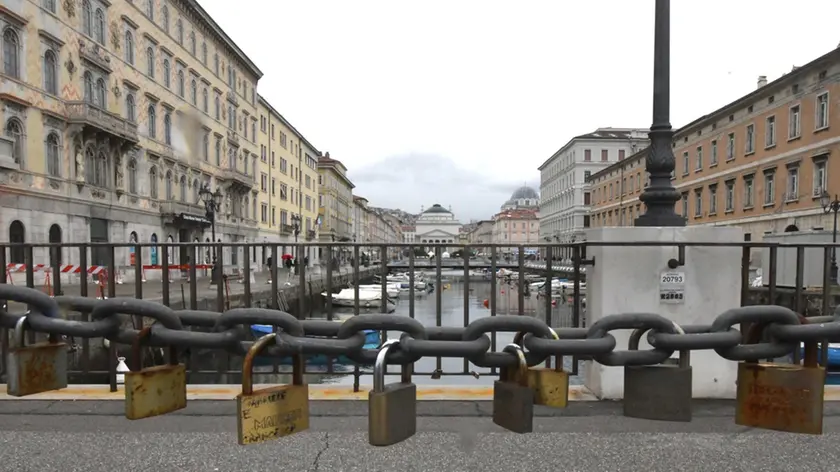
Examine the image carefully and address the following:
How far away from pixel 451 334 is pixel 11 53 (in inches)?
1070

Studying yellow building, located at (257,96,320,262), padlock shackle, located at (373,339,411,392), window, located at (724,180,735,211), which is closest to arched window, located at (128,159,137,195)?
yellow building, located at (257,96,320,262)

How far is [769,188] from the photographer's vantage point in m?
35.0

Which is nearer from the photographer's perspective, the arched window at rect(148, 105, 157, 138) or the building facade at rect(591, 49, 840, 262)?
the building facade at rect(591, 49, 840, 262)

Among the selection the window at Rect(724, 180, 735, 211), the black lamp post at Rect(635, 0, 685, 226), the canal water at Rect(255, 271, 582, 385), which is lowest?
the canal water at Rect(255, 271, 582, 385)

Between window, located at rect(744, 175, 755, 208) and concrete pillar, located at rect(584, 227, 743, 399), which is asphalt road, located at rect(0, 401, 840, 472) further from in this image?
window, located at rect(744, 175, 755, 208)

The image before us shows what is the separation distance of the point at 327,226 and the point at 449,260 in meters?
76.1

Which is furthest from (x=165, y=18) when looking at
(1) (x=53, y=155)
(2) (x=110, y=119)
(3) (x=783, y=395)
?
(3) (x=783, y=395)

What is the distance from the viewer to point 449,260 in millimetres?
5152

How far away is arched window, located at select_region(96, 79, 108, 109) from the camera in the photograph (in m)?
26.3

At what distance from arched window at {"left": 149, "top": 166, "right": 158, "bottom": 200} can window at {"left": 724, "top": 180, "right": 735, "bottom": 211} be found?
139 feet

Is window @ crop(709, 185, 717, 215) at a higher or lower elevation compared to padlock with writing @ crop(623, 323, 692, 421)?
higher

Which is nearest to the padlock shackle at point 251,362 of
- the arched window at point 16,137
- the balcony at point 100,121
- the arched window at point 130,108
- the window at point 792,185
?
the arched window at point 16,137

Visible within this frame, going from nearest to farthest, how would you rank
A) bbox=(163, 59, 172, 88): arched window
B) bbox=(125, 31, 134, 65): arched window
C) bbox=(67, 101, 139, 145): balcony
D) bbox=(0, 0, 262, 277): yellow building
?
bbox=(0, 0, 262, 277): yellow building
bbox=(67, 101, 139, 145): balcony
bbox=(125, 31, 134, 65): arched window
bbox=(163, 59, 172, 88): arched window

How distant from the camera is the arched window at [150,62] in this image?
30.5m
